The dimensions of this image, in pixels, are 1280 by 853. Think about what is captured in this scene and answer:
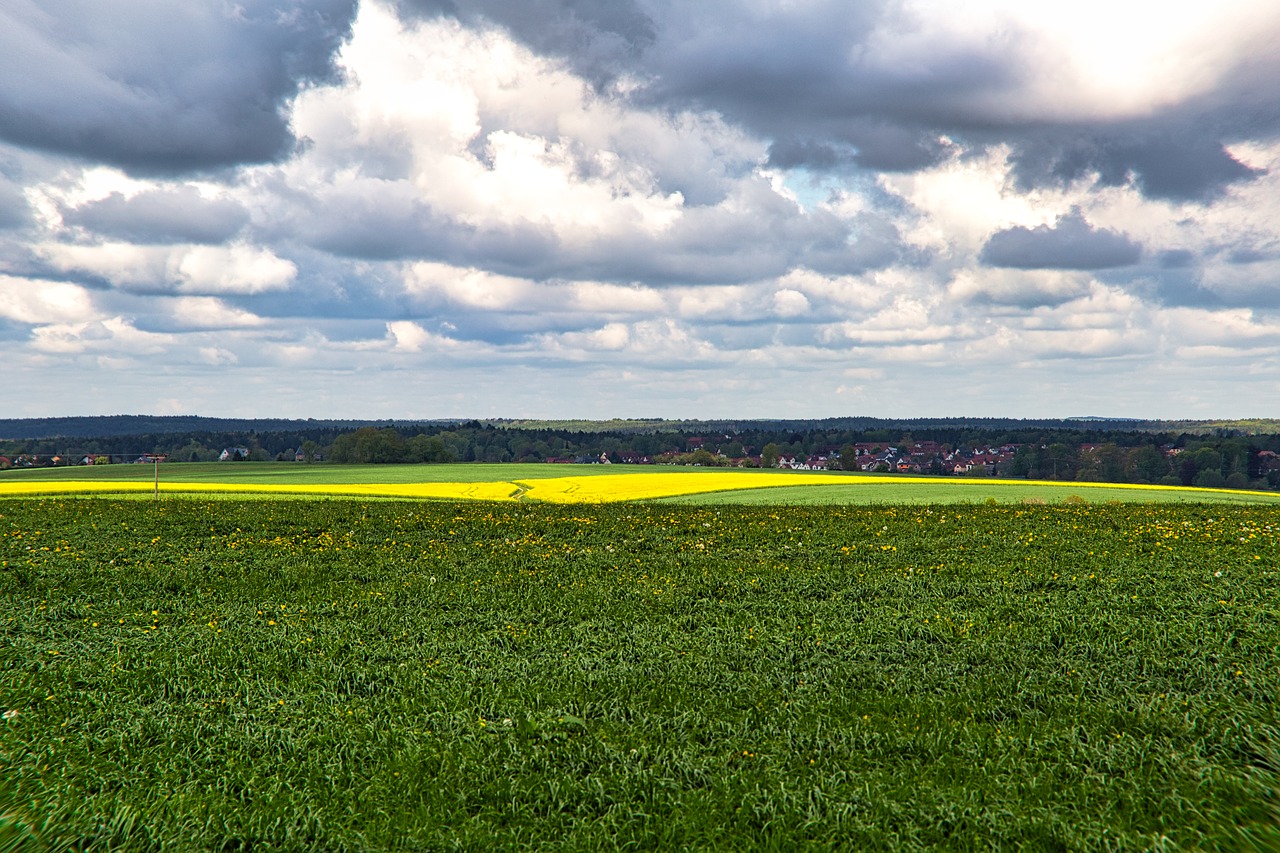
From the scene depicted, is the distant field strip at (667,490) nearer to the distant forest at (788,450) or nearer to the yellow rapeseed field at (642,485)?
the yellow rapeseed field at (642,485)

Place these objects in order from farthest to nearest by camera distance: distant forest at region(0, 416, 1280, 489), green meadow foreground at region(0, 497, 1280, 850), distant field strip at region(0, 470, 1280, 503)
→ distant forest at region(0, 416, 1280, 489), distant field strip at region(0, 470, 1280, 503), green meadow foreground at region(0, 497, 1280, 850)

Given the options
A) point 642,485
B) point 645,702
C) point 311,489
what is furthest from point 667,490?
point 645,702

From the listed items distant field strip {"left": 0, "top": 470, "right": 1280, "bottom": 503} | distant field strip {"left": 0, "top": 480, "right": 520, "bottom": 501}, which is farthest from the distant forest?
distant field strip {"left": 0, "top": 480, "right": 520, "bottom": 501}

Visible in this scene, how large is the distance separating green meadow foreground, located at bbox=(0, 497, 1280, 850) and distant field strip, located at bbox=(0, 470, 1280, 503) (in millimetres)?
28142

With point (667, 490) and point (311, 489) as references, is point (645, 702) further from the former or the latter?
point (311, 489)

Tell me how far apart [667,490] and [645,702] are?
1813 inches

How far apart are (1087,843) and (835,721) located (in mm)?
2989

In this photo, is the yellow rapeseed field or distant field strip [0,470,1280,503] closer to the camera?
distant field strip [0,470,1280,503]

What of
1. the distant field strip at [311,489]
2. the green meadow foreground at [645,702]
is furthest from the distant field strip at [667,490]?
the green meadow foreground at [645,702]

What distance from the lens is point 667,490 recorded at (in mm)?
56094

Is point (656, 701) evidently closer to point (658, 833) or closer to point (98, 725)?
point (658, 833)

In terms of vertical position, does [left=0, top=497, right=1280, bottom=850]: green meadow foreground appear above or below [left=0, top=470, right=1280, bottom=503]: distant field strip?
above

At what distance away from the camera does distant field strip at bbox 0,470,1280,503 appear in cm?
4978

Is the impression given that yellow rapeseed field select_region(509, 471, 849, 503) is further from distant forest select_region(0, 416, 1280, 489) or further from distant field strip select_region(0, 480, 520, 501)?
distant forest select_region(0, 416, 1280, 489)
